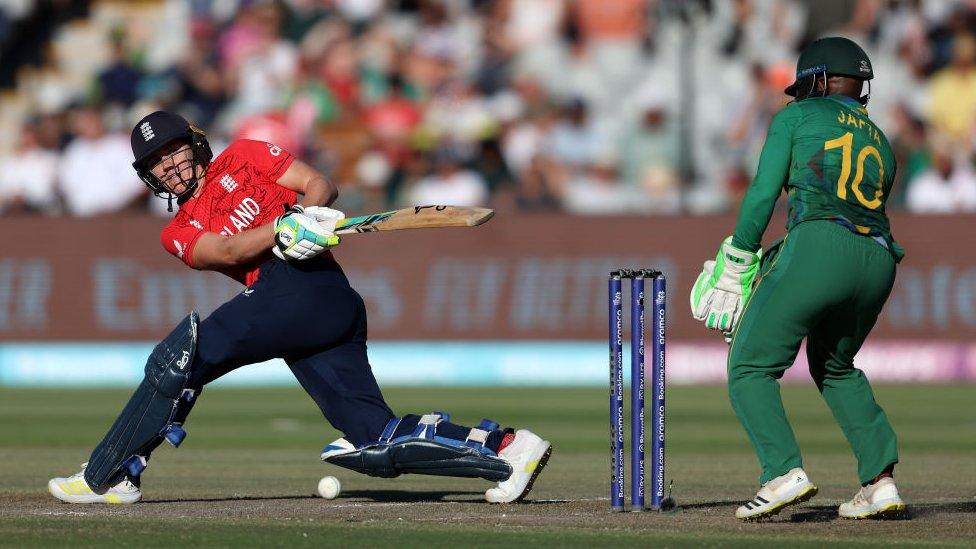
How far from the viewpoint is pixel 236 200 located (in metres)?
6.82

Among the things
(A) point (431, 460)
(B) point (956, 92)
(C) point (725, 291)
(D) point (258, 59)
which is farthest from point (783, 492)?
(D) point (258, 59)

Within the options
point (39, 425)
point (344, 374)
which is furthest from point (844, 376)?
point (39, 425)

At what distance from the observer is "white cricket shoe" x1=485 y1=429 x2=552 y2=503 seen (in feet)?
21.9

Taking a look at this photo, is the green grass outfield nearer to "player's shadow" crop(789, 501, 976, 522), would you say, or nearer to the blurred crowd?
"player's shadow" crop(789, 501, 976, 522)

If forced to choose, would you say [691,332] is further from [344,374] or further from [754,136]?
[344,374]

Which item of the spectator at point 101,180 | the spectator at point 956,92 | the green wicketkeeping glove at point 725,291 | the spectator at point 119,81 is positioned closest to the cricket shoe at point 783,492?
the green wicketkeeping glove at point 725,291

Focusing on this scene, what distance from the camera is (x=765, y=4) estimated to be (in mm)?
18188

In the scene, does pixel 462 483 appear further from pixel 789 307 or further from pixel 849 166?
pixel 849 166

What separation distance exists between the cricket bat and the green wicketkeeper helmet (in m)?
1.28

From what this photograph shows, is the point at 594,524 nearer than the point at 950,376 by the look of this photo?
Yes

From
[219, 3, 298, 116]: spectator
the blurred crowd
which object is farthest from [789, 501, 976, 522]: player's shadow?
[219, 3, 298, 116]: spectator

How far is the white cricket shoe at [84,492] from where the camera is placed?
689 cm

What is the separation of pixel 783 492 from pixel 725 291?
30.1 inches

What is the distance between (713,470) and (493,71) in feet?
32.5
